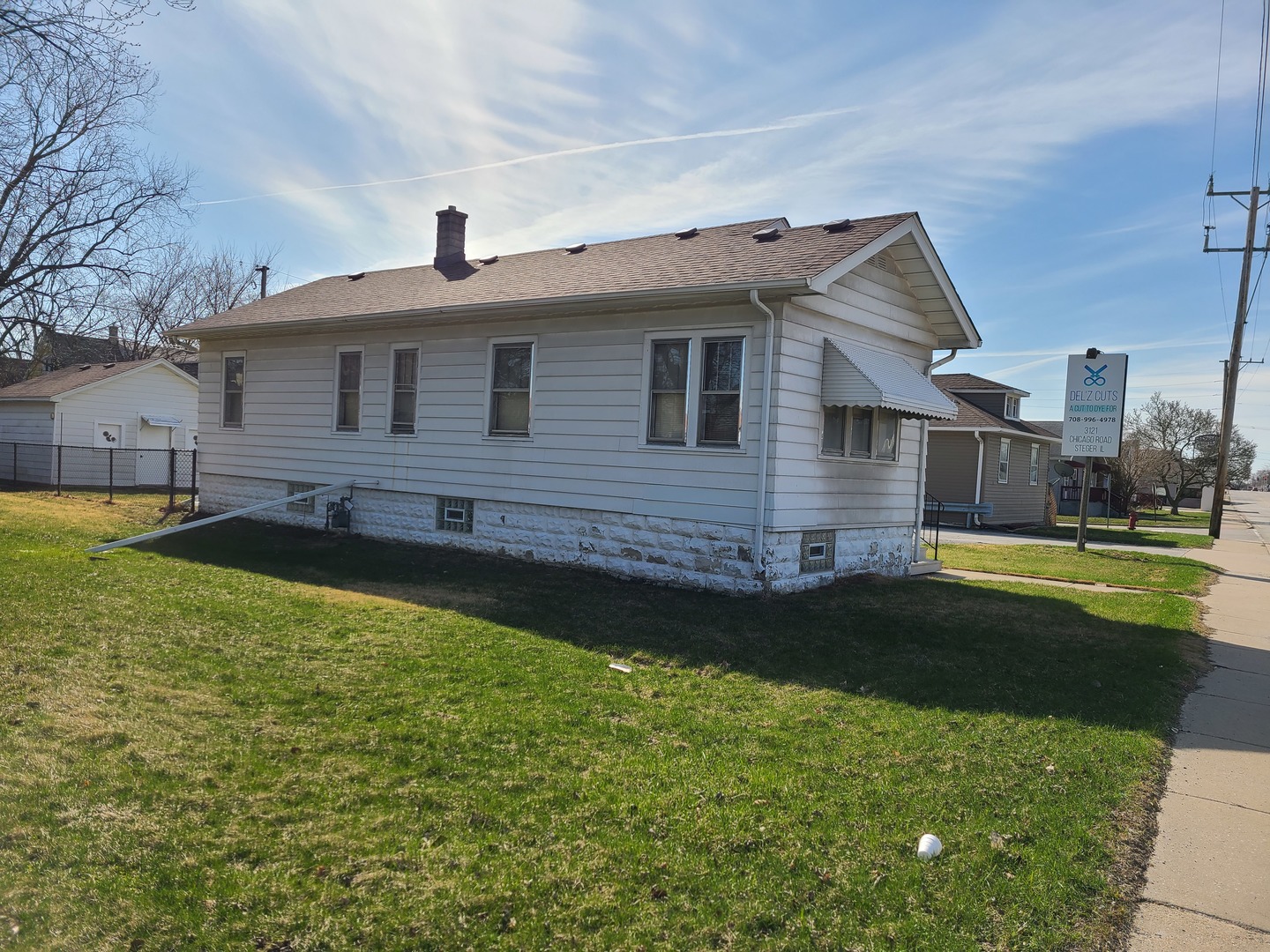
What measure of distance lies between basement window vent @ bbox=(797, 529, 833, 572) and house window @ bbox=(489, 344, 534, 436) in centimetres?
411

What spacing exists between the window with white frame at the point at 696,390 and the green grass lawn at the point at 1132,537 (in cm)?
1431

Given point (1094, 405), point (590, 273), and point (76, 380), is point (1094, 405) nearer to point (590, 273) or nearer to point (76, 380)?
point (590, 273)

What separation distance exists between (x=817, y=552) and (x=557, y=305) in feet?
15.0

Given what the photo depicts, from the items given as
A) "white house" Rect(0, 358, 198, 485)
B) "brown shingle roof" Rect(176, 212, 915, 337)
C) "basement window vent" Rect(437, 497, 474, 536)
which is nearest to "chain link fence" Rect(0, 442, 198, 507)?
"white house" Rect(0, 358, 198, 485)

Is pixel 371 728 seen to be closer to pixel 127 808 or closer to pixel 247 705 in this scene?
pixel 247 705

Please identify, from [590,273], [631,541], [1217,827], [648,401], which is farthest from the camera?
[590,273]

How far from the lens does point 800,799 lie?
14.6 ft

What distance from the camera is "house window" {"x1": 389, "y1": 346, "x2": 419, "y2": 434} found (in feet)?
44.9

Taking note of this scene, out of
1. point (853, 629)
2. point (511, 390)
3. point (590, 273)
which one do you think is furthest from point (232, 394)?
point (853, 629)

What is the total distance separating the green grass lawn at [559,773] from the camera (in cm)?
330

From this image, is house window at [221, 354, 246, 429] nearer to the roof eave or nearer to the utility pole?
the roof eave

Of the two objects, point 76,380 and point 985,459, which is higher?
point 76,380

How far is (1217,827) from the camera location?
444cm

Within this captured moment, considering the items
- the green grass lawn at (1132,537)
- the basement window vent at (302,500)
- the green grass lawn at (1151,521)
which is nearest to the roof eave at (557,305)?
the basement window vent at (302,500)
